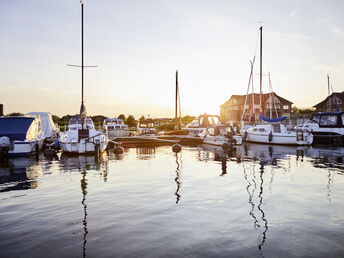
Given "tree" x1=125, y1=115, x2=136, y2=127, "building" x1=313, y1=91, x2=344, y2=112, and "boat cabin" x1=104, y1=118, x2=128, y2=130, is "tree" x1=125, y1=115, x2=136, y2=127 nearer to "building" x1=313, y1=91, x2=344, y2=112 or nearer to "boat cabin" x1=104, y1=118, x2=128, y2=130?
"boat cabin" x1=104, y1=118, x2=128, y2=130

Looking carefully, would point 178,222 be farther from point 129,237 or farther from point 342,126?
point 342,126

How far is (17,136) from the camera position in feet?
78.5

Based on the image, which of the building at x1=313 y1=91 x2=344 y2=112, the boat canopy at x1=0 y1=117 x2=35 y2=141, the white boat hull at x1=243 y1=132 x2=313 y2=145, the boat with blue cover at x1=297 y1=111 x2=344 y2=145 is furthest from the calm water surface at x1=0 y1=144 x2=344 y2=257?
the building at x1=313 y1=91 x2=344 y2=112

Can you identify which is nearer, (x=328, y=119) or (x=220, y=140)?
(x=220, y=140)

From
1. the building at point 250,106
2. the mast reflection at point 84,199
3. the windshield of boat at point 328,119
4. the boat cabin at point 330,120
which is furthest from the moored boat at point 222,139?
the building at point 250,106

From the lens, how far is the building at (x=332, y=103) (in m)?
69.2

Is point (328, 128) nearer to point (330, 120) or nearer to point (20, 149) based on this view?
point (330, 120)

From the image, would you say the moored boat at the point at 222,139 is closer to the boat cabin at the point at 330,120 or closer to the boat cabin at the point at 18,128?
the boat cabin at the point at 330,120

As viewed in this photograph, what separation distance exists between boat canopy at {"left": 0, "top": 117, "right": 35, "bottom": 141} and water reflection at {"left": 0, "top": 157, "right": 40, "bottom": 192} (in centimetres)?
490

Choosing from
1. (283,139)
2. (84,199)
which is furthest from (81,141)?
(283,139)

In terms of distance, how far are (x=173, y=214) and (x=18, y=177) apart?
1046 centimetres

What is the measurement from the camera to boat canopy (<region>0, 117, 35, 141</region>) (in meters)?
23.8

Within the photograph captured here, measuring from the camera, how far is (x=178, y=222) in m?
7.58

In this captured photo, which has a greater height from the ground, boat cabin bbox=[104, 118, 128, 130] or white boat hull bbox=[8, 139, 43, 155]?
boat cabin bbox=[104, 118, 128, 130]
